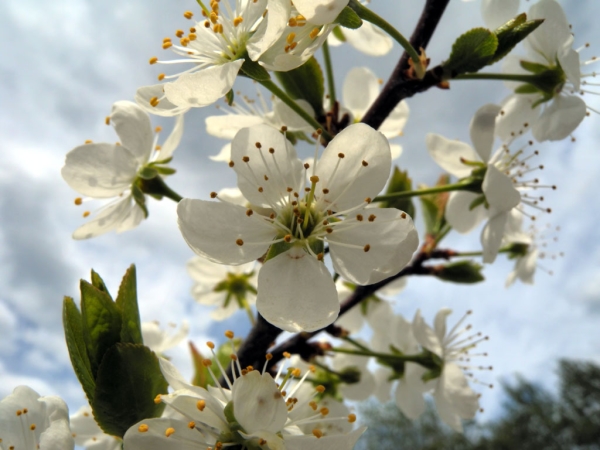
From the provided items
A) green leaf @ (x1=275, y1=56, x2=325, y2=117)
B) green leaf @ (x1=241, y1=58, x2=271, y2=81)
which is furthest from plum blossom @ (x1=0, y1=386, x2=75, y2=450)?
green leaf @ (x1=275, y1=56, x2=325, y2=117)

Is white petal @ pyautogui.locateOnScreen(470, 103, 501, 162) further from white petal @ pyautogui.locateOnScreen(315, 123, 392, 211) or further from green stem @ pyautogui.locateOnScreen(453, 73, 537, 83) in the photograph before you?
white petal @ pyautogui.locateOnScreen(315, 123, 392, 211)

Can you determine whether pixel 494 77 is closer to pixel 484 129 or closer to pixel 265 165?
pixel 484 129

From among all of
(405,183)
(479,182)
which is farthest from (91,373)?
(479,182)

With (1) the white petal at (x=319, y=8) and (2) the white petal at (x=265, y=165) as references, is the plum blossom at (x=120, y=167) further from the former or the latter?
(1) the white petal at (x=319, y=8)

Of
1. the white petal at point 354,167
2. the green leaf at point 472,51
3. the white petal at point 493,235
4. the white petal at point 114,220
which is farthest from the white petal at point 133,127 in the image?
the white petal at point 493,235

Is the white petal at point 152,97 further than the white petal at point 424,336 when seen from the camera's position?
No

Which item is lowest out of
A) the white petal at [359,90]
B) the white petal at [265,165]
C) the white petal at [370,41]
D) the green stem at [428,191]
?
the green stem at [428,191]

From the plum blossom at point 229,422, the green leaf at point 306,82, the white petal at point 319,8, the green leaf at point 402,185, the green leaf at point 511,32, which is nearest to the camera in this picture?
the plum blossom at point 229,422

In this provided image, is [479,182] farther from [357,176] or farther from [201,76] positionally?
[201,76]
